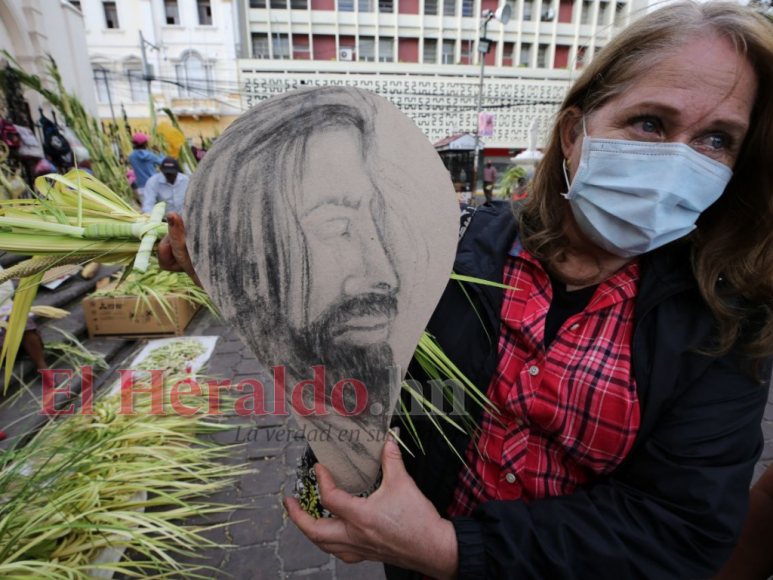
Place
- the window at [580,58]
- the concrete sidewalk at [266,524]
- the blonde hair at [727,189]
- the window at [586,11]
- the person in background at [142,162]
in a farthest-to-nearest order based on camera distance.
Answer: the window at [586,11] → the person in background at [142,162] → the concrete sidewalk at [266,524] → the window at [580,58] → the blonde hair at [727,189]

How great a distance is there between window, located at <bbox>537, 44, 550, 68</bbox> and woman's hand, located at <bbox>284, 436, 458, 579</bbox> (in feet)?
116

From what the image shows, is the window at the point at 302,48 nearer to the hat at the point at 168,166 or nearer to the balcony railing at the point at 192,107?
the balcony railing at the point at 192,107

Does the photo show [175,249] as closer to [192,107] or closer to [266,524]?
[266,524]

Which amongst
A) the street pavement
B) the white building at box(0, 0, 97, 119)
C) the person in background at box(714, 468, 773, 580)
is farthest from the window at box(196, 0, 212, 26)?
the person in background at box(714, 468, 773, 580)

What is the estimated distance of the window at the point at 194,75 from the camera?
74.8 ft

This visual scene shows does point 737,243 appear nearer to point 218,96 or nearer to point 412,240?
point 412,240

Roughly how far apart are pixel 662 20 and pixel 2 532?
260 centimetres

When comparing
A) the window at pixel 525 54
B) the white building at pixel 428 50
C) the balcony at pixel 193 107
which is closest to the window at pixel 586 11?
the white building at pixel 428 50

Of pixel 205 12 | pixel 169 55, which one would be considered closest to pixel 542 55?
pixel 205 12

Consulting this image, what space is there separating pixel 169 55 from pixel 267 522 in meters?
27.5

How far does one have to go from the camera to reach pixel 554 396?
78cm

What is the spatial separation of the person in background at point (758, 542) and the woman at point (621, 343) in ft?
2.31

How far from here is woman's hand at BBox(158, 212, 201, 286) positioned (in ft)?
2.33

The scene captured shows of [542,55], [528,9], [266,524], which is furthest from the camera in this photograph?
[528,9]
